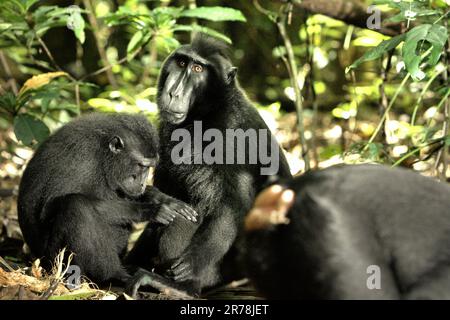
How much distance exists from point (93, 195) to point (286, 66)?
11.5ft

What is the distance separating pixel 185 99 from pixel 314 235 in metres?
2.72

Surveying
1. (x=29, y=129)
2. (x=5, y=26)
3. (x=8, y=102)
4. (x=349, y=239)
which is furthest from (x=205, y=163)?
(x=5, y=26)

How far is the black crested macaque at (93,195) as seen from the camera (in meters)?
5.14

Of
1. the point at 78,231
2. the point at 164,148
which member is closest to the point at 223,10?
the point at 164,148

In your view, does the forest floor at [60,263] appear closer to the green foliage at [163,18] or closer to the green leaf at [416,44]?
the green foliage at [163,18]

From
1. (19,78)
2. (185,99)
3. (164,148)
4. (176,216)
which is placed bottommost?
(19,78)

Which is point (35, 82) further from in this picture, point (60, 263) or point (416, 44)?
point (416, 44)

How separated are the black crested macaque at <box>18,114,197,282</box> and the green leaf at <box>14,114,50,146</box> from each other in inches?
42.3

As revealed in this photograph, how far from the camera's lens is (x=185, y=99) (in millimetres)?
5797

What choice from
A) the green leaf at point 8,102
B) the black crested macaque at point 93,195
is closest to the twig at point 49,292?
the black crested macaque at point 93,195

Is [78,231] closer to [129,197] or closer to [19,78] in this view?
[129,197]

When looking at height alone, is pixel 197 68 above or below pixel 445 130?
above

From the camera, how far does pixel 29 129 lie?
6.65m
